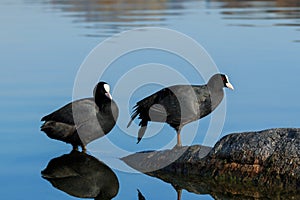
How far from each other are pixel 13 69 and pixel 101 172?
9.04m

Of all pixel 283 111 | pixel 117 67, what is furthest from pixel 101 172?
pixel 117 67

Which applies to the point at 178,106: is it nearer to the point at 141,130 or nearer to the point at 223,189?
the point at 141,130

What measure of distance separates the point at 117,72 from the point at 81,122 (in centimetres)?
612

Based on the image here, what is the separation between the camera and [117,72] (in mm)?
16766

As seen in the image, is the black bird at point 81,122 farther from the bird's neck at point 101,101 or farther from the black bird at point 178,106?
the black bird at point 178,106

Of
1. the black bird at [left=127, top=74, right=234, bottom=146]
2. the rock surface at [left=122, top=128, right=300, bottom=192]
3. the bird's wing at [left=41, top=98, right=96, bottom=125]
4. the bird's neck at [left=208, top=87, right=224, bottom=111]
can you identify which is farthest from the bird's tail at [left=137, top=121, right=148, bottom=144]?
the rock surface at [left=122, top=128, right=300, bottom=192]

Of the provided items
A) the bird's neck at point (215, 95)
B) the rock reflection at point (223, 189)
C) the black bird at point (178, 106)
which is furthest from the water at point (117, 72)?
the bird's neck at point (215, 95)

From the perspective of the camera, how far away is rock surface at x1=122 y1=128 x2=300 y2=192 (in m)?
8.74

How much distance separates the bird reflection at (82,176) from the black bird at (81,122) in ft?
1.01

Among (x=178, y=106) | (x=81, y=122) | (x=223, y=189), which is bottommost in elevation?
(x=223, y=189)

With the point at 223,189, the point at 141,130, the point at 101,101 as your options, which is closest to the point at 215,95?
the point at 141,130

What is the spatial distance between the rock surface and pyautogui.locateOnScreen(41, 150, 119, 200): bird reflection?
31.2 inches

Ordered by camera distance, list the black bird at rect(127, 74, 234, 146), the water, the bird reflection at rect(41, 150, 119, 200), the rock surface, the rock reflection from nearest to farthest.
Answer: the rock reflection, the rock surface, the bird reflection at rect(41, 150, 119, 200), the water, the black bird at rect(127, 74, 234, 146)

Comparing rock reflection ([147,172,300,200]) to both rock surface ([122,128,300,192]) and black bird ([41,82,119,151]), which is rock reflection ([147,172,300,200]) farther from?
black bird ([41,82,119,151])
